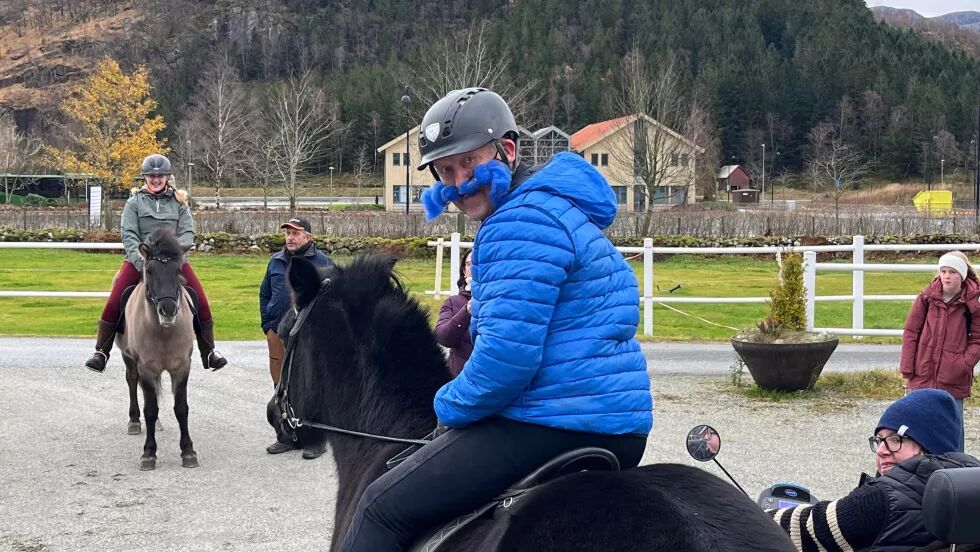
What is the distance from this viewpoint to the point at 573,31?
506ft

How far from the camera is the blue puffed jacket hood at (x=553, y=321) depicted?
96.1 inches

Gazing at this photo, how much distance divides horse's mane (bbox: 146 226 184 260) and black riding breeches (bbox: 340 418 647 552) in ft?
19.0

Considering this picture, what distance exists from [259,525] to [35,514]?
1694 millimetres

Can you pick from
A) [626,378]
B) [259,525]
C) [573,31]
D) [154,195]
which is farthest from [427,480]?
[573,31]

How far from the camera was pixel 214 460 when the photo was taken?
8.12 metres

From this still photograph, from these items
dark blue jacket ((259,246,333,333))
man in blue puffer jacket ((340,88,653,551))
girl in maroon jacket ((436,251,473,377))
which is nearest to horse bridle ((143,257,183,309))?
dark blue jacket ((259,246,333,333))

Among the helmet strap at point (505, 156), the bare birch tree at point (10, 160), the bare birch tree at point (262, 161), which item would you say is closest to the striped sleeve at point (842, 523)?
the helmet strap at point (505, 156)

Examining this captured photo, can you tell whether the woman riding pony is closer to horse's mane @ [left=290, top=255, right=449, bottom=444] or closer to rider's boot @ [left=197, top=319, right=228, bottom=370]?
rider's boot @ [left=197, top=319, right=228, bottom=370]

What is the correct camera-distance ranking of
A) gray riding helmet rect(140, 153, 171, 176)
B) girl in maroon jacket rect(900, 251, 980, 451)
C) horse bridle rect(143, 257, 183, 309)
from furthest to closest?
gray riding helmet rect(140, 153, 171, 176), horse bridle rect(143, 257, 183, 309), girl in maroon jacket rect(900, 251, 980, 451)

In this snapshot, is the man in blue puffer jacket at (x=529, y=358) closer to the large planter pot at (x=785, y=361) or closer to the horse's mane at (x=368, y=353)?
the horse's mane at (x=368, y=353)

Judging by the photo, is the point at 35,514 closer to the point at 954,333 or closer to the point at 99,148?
the point at 954,333

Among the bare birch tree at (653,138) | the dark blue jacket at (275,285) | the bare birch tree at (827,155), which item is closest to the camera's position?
the dark blue jacket at (275,285)

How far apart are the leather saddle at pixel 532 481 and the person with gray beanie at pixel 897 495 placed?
43.4 inches

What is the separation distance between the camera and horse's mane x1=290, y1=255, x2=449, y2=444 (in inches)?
128
